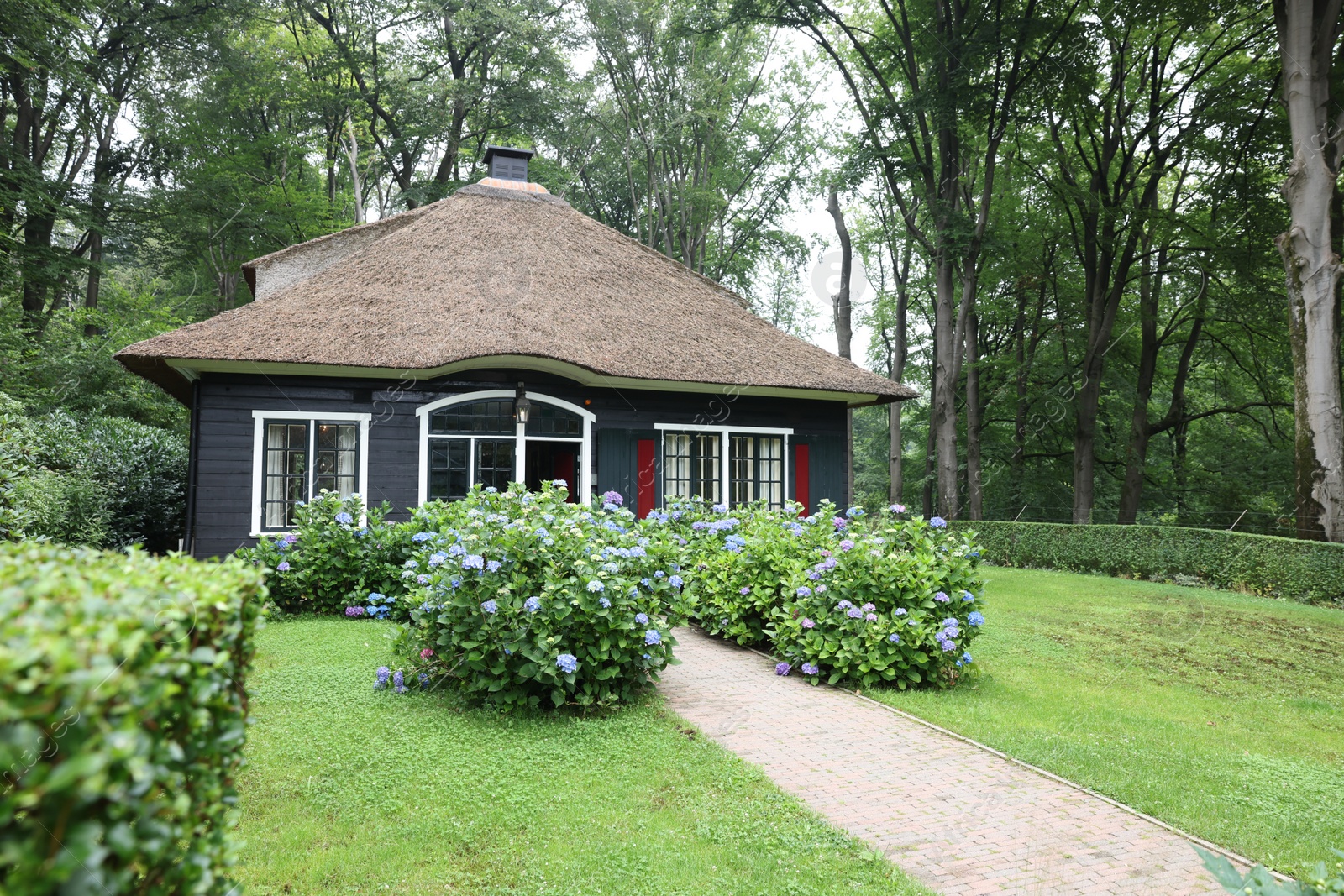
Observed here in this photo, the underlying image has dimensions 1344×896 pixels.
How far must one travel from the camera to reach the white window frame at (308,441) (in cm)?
1121

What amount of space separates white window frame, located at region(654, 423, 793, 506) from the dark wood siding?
10 centimetres

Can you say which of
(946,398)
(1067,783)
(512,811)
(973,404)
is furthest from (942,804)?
(973,404)

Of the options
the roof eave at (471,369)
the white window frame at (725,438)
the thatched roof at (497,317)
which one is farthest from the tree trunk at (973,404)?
the white window frame at (725,438)

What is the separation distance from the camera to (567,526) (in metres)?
5.59

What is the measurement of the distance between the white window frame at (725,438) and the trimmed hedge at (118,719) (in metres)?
11.1

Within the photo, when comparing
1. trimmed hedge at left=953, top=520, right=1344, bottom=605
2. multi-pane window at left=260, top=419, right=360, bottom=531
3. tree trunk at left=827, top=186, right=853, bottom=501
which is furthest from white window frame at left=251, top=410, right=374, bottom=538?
tree trunk at left=827, top=186, right=853, bottom=501

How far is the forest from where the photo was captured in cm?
1659

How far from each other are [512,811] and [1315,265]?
50.7ft

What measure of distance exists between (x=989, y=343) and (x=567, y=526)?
24.5 m

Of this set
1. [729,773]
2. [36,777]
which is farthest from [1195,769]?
[36,777]

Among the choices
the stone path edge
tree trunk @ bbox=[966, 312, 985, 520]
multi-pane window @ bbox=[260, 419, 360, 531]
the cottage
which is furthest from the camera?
tree trunk @ bbox=[966, 312, 985, 520]

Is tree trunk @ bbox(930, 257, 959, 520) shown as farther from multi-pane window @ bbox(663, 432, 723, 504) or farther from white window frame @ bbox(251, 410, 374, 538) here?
white window frame @ bbox(251, 410, 374, 538)

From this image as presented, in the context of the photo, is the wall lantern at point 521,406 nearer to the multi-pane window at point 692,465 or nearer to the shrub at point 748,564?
the multi-pane window at point 692,465

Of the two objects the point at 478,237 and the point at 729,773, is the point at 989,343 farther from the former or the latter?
the point at 729,773
